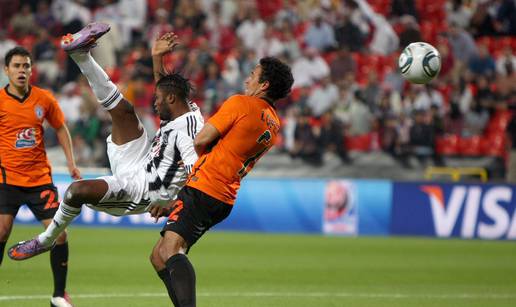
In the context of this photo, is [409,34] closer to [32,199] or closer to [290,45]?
[290,45]

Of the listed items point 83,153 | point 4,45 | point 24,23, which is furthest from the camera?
point 24,23

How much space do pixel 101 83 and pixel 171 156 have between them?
0.84 m

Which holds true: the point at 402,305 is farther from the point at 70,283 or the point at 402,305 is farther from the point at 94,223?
the point at 94,223

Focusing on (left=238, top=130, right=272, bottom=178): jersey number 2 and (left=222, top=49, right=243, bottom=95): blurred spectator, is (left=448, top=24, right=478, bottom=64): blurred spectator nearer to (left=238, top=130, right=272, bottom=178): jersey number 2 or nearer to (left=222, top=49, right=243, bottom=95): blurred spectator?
(left=222, top=49, right=243, bottom=95): blurred spectator

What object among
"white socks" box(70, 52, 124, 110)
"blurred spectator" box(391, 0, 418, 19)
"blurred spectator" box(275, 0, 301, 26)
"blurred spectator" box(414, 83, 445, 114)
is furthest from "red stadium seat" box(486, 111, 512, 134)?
"white socks" box(70, 52, 124, 110)

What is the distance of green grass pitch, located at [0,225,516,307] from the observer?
9.80 metres

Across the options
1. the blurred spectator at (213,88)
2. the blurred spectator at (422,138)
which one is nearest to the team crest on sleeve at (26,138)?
the blurred spectator at (213,88)

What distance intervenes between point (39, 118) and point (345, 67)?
13519mm

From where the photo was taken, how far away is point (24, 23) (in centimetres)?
2420

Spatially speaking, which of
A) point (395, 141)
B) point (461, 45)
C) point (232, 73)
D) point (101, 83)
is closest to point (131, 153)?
point (101, 83)

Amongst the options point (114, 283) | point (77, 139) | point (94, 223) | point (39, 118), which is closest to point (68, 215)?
point (39, 118)

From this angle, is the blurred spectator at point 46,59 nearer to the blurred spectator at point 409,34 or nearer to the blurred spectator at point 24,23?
the blurred spectator at point 24,23

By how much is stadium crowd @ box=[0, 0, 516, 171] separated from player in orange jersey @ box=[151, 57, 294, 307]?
12126 millimetres

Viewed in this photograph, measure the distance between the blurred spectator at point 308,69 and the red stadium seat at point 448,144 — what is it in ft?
11.3
